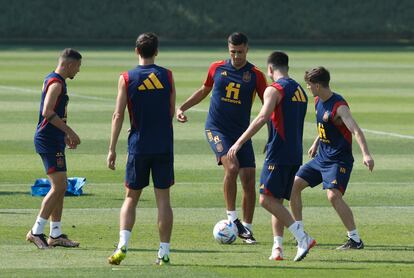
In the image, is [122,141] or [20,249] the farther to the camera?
[122,141]

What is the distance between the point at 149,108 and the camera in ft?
37.3

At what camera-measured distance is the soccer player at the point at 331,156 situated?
12477mm

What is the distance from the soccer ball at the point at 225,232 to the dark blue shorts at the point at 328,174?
857 millimetres

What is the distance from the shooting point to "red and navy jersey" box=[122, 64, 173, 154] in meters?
11.3

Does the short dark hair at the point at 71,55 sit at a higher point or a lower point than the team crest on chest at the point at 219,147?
higher

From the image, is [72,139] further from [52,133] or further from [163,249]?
[163,249]
